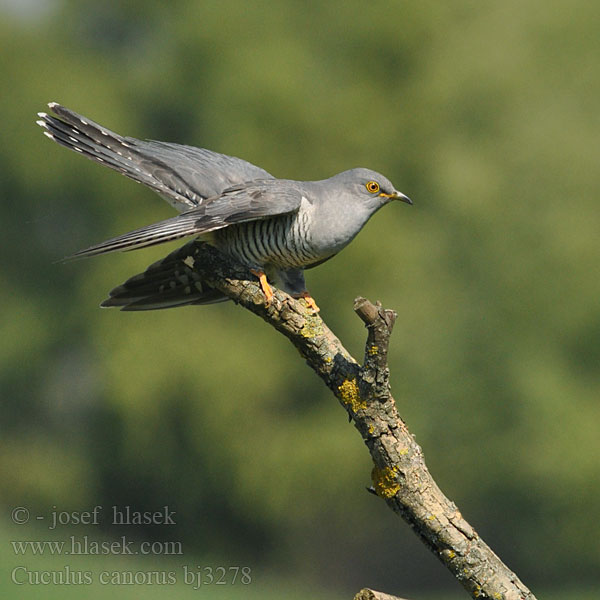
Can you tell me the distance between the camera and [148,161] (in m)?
4.50

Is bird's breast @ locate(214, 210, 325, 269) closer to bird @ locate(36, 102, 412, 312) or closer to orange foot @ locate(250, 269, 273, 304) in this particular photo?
bird @ locate(36, 102, 412, 312)

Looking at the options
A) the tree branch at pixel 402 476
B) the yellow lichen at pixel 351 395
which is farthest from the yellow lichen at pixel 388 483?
the yellow lichen at pixel 351 395

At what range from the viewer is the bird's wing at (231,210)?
13.2 ft

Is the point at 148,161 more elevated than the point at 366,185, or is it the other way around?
the point at 148,161

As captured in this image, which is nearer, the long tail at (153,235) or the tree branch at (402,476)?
the tree branch at (402,476)

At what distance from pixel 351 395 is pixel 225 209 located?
1198 millimetres

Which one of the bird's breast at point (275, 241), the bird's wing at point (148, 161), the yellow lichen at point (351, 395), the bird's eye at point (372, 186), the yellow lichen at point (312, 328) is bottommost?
the yellow lichen at point (351, 395)

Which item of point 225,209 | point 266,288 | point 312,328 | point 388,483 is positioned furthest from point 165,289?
point 388,483

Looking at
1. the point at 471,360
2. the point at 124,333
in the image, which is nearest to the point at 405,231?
the point at 471,360

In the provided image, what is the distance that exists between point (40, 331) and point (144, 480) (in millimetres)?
3510

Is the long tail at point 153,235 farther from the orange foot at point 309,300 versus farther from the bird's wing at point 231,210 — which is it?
the orange foot at point 309,300

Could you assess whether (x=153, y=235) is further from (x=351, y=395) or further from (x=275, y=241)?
(x=351, y=395)

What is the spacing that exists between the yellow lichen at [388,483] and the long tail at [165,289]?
4.69ft

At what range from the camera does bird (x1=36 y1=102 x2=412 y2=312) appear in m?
4.24
